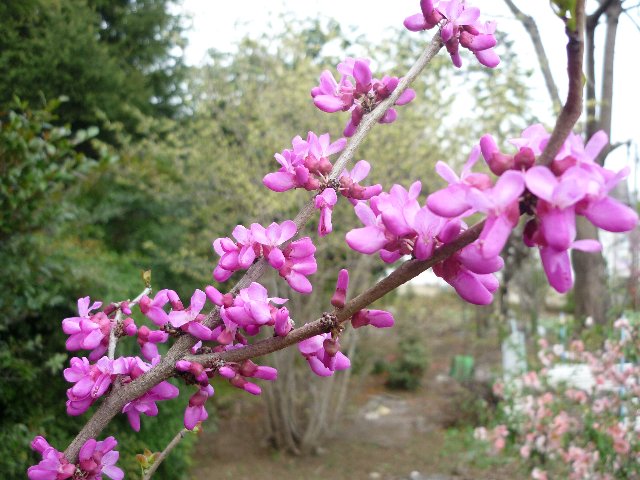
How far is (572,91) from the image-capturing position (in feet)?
1.78

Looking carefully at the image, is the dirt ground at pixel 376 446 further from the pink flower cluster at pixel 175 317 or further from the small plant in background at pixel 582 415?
the pink flower cluster at pixel 175 317

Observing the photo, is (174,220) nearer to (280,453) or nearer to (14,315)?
(280,453)

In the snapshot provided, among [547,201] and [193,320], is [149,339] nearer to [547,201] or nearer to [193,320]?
[193,320]

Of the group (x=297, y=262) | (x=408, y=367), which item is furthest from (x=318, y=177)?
(x=408, y=367)

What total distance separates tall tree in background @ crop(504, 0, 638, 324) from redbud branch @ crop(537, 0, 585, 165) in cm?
725

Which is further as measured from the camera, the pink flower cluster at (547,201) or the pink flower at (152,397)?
the pink flower at (152,397)

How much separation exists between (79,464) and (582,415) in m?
4.23

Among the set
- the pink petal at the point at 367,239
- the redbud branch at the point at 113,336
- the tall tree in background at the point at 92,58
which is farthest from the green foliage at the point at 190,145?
the pink petal at the point at 367,239

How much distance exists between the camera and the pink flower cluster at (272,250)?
33.9 inches

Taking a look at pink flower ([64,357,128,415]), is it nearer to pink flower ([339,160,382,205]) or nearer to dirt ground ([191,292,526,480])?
pink flower ([339,160,382,205])

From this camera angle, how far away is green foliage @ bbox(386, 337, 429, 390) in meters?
9.31

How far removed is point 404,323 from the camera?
10711 mm

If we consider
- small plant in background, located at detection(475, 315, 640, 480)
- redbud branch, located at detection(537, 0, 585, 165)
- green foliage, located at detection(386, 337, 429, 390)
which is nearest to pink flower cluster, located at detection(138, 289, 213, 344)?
redbud branch, located at detection(537, 0, 585, 165)

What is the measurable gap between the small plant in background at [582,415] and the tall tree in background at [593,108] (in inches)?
108
